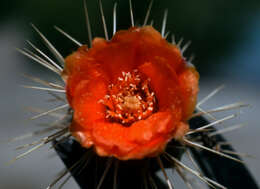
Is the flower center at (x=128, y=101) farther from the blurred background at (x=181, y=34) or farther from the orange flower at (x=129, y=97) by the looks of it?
the blurred background at (x=181, y=34)

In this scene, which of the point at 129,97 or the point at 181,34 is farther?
the point at 181,34

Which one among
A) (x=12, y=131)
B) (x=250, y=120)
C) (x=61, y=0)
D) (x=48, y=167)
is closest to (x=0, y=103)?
(x=12, y=131)

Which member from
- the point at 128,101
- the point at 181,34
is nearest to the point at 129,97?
the point at 128,101

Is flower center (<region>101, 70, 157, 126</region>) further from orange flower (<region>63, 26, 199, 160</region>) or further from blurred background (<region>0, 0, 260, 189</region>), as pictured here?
blurred background (<region>0, 0, 260, 189</region>)

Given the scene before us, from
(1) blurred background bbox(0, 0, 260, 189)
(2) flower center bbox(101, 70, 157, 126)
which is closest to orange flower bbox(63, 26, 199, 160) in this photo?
(2) flower center bbox(101, 70, 157, 126)

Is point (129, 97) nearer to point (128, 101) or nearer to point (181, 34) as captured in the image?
point (128, 101)

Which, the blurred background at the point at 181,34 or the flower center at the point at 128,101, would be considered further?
the blurred background at the point at 181,34

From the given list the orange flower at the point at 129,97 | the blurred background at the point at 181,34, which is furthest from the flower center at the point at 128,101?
the blurred background at the point at 181,34
